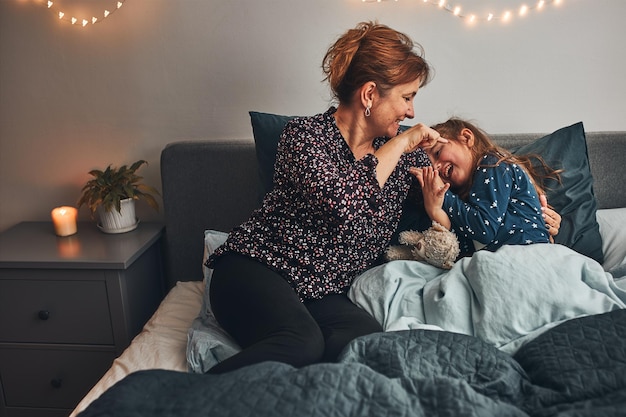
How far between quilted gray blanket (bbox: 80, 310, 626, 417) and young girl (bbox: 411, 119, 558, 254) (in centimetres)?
43

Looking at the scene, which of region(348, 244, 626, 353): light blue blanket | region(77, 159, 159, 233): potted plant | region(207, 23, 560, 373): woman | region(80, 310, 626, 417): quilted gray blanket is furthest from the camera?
region(77, 159, 159, 233): potted plant

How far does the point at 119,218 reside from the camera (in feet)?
6.42

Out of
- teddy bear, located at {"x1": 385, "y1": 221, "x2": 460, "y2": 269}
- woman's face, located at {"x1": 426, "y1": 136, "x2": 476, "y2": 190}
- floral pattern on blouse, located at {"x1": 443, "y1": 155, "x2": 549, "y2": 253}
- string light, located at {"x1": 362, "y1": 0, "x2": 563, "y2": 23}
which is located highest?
string light, located at {"x1": 362, "y1": 0, "x2": 563, "y2": 23}

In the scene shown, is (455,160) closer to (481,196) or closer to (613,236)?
(481,196)

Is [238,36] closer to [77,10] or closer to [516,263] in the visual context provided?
[77,10]

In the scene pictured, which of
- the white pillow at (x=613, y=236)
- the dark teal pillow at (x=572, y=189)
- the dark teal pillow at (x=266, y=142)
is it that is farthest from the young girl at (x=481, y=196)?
the dark teal pillow at (x=266, y=142)

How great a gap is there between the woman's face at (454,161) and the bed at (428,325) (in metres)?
0.19

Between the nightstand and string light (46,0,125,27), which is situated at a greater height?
string light (46,0,125,27)

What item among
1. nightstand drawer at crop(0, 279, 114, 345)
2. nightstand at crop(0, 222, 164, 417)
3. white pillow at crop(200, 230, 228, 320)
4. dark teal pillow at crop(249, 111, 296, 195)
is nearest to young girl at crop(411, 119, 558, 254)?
dark teal pillow at crop(249, 111, 296, 195)

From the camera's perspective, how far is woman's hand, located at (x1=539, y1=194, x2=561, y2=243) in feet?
5.32

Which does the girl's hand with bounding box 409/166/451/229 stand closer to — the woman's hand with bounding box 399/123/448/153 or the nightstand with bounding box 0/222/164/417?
the woman's hand with bounding box 399/123/448/153

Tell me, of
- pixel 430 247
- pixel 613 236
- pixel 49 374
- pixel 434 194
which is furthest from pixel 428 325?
pixel 49 374

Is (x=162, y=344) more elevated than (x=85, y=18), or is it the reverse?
(x=85, y=18)

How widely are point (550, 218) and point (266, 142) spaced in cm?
92
